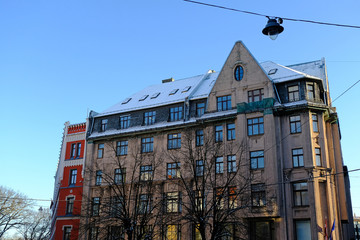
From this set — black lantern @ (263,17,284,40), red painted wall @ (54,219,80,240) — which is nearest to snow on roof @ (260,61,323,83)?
black lantern @ (263,17,284,40)

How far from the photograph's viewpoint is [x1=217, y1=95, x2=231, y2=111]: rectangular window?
1465 inches

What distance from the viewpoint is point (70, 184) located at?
4334 cm

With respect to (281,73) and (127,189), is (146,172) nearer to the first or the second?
(127,189)

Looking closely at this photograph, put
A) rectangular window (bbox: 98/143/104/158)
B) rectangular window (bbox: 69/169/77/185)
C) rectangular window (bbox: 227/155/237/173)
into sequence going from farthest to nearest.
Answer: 1. rectangular window (bbox: 69/169/77/185)
2. rectangular window (bbox: 98/143/104/158)
3. rectangular window (bbox: 227/155/237/173)

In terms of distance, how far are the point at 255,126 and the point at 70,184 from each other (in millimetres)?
21359

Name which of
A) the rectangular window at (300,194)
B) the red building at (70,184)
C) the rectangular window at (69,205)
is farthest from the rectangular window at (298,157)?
the rectangular window at (69,205)

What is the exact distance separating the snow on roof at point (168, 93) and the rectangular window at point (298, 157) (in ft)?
33.7

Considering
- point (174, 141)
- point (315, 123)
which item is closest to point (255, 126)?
point (315, 123)

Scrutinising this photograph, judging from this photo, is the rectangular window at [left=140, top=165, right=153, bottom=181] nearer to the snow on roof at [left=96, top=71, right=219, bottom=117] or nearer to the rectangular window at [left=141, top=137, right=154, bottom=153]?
the rectangular window at [left=141, top=137, right=154, bottom=153]

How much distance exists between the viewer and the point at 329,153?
34969 millimetres

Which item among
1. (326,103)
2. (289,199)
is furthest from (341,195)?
(326,103)

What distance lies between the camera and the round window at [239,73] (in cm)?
3750

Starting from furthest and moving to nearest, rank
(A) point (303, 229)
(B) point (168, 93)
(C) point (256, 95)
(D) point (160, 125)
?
(B) point (168, 93), (D) point (160, 125), (C) point (256, 95), (A) point (303, 229)

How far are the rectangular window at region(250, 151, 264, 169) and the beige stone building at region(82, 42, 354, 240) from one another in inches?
3.4
